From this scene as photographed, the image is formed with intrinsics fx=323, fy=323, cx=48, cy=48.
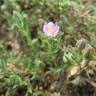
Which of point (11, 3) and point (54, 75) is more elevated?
point (11, 3)

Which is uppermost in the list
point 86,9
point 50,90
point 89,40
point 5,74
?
point 86,9

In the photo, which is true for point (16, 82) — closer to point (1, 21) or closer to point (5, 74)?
point (5, 74)

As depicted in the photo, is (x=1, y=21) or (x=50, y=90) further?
(x=1, y=21)

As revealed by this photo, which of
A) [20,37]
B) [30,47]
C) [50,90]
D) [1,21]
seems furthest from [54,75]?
[1,21]

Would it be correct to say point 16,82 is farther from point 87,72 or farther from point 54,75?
point 87,72

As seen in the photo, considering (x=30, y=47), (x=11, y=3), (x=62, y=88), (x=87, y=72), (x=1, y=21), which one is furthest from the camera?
(x=1, y=21)

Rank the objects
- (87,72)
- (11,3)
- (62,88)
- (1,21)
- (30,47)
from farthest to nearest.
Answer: (1,21), (11,3), (30,47), (62,88), (87,72)

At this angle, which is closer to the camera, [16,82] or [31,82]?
[16,82]

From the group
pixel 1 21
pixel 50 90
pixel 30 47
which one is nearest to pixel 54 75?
pixel 50 90

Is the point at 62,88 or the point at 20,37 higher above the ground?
the point at 20,37
